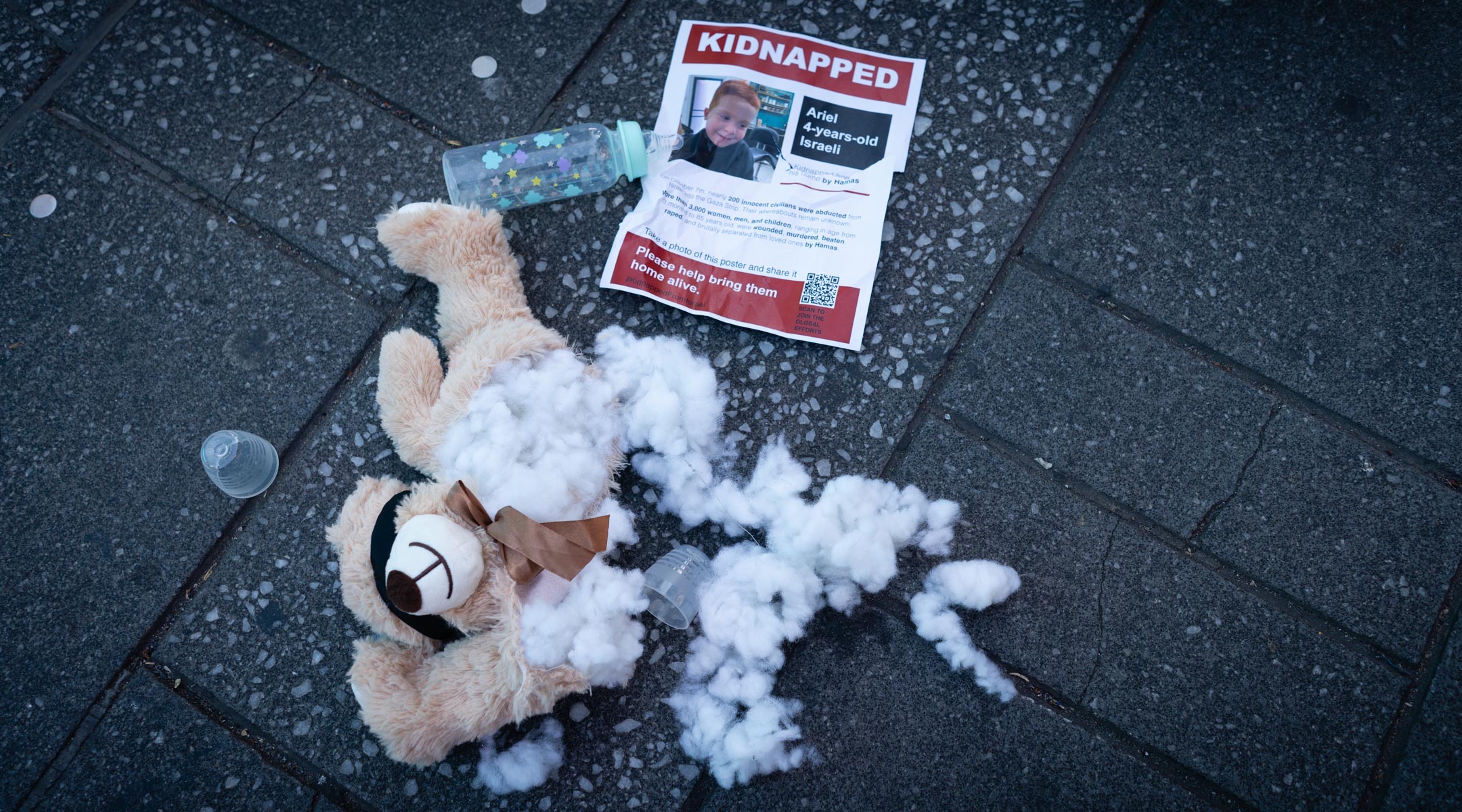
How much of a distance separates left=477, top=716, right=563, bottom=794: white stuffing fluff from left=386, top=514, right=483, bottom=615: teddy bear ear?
1.51ft

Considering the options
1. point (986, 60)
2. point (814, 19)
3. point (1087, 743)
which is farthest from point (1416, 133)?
point (1087, 743)

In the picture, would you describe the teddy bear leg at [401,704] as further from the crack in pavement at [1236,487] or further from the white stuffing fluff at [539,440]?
the crack in pavement at [1236,487]

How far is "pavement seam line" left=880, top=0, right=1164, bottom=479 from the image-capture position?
73.7 inches

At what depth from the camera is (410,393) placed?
167 centimetres

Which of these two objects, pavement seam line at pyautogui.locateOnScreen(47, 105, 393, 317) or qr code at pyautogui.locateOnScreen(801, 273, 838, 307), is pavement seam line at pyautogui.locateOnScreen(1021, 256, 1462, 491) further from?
pavement seam line at pyautogui.locateOnScreen(47, 105, 393, 317)

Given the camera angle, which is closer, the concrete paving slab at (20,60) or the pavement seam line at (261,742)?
the pavement seam line at (261,742)

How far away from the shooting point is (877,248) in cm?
192

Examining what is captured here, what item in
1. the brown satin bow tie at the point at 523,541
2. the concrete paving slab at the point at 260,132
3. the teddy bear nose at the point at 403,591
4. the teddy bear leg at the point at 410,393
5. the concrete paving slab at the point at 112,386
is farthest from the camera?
the concrete paving slab at the point at 260,132

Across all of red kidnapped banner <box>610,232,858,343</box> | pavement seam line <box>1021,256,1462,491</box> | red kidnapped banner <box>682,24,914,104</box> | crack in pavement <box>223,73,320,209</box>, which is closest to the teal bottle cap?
red kidnapped banner <box>610,232,858,343</box>

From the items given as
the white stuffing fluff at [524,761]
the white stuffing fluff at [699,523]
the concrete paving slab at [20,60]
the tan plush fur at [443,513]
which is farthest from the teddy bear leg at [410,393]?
the concrete paving slab at [20,60]

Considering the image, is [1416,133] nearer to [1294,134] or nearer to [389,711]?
[1294,134]

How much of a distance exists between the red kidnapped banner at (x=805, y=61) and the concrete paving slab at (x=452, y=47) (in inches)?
11.2

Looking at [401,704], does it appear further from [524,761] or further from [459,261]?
[459,261]

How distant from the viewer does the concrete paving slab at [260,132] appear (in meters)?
1.96
